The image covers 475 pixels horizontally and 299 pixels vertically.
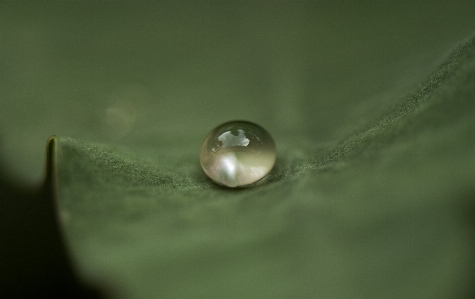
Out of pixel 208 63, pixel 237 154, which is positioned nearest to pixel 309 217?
pixel 237 154

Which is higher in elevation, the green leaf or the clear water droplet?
the clear water droplet

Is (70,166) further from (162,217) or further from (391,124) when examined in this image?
(391,124)

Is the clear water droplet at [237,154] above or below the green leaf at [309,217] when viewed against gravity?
above

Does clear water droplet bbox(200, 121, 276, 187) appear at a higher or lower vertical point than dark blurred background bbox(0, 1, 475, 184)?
lower

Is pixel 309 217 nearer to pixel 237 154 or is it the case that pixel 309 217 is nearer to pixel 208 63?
pixel 237 154

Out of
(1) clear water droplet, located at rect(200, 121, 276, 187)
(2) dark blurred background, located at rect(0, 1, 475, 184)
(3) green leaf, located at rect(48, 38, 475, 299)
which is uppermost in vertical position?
(2) dark blurred background, located at rect(0, 1, 475, 184)

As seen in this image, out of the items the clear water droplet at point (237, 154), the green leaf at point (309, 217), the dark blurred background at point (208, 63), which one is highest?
the dark blurred background at point (208, 63)

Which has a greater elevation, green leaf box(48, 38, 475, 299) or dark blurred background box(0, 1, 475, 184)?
dark blurred background box(0, 1, 475, 184)
